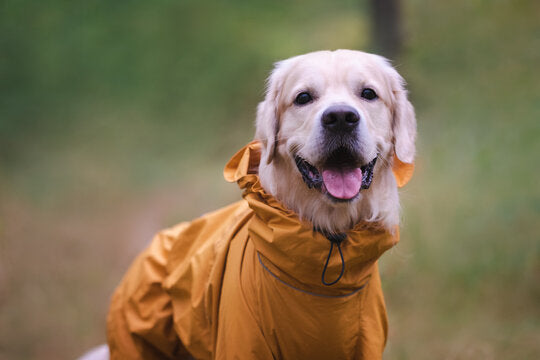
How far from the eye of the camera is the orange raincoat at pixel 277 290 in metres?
2.05

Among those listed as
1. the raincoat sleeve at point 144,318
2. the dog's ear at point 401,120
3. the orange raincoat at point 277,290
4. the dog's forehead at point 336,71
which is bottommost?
the raincoat sleeve at point 144,318

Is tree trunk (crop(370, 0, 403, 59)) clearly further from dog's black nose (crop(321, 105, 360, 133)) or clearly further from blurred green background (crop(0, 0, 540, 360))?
dog's black nose (crop(321, 105, 360, 133))

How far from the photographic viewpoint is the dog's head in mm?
A: 2092

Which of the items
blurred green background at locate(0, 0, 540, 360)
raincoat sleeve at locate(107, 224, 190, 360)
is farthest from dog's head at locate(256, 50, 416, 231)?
raincoat sleeve at locate(107, 224, 190, 360)

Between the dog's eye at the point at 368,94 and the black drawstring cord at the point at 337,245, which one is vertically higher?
the dog's eye at the point at 368,94

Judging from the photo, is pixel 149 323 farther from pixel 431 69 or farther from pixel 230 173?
pixel 431 69

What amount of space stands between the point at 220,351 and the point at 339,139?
3.79 ft

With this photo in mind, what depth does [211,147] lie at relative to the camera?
7.09 meters

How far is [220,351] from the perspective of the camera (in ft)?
7.06

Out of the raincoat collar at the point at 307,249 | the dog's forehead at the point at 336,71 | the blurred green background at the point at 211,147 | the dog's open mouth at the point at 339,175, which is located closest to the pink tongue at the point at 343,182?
the dog's open mouth at the point at 339,175

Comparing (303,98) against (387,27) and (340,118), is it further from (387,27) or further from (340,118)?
(387,27)

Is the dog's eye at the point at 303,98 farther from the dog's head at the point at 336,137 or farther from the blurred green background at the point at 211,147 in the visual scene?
the blurred green background at the point at 211,147

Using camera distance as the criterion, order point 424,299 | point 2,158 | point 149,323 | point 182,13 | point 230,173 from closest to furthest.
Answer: point 230,173 < point 149,323 < point 424,299 < point 2,158 < point 182,13

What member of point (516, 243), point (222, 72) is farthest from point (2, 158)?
point (516, 243)
